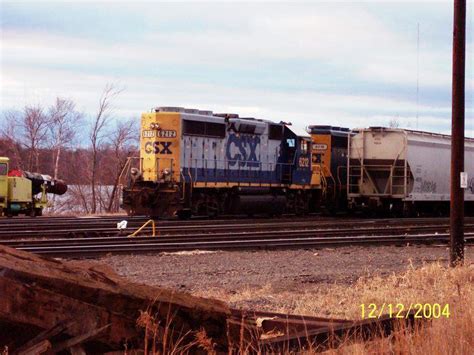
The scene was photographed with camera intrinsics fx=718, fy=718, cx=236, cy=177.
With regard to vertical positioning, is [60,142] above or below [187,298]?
above

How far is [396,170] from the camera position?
29.9 m

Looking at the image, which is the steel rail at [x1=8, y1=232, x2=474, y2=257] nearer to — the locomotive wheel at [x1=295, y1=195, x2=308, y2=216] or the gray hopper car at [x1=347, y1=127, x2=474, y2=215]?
the gray hopper car at [x1=347, y1=127, x2=474, y2=215]

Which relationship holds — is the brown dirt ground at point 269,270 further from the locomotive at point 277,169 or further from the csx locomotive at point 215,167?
the locomotive at point 277,169

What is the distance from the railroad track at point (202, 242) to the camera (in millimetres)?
13617

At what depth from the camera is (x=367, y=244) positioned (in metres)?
Result: 16.6

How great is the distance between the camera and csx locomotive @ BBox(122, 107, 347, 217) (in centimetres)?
2495

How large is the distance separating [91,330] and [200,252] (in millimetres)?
10041

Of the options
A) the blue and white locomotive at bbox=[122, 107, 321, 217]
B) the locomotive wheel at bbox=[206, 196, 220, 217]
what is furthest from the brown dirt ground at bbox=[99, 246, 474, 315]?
the locomotive wheel at bbox=[206, 196, 220, 217]

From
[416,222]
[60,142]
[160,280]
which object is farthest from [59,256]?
[60,142]

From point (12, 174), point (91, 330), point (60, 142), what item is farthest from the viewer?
point (60, 142)

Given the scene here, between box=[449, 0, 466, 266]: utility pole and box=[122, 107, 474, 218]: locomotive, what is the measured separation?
1345 cm

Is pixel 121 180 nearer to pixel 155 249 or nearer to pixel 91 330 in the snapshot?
pixel 155 249

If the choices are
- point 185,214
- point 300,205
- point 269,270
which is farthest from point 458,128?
point 300,205
